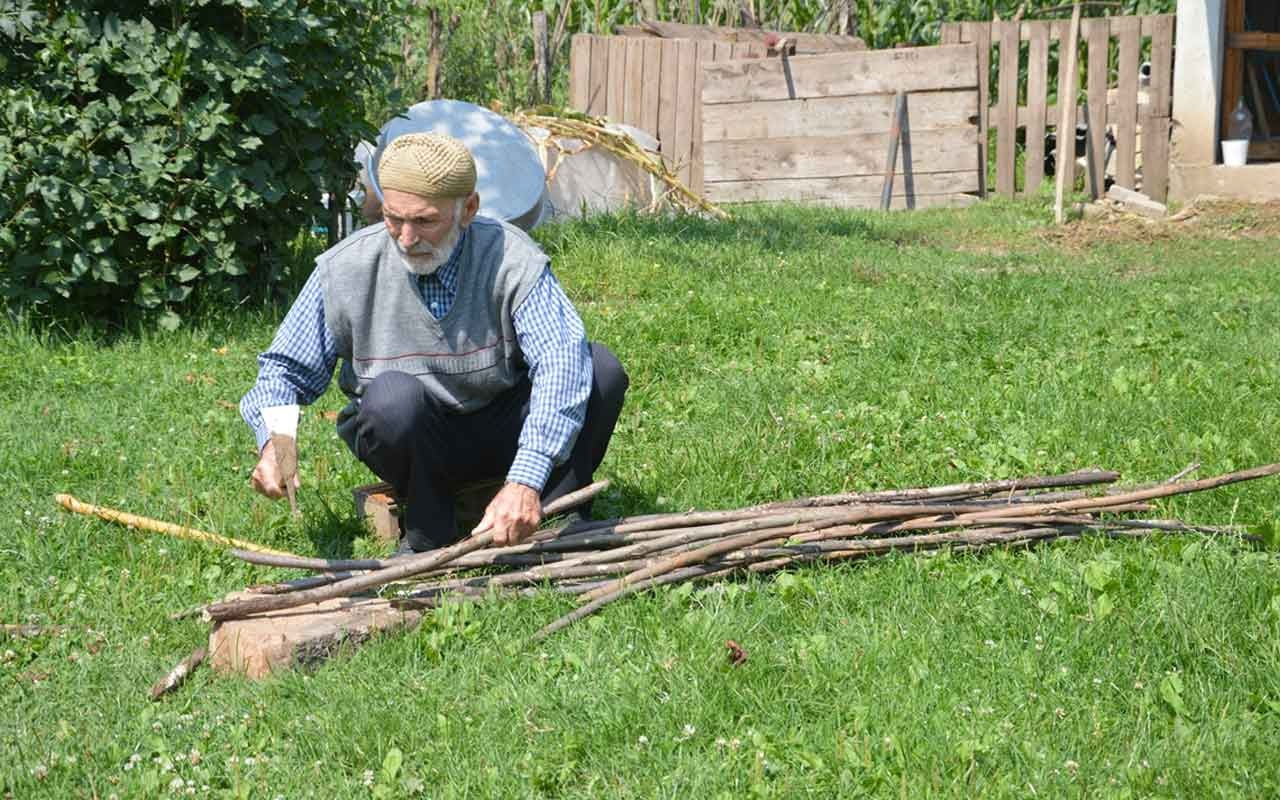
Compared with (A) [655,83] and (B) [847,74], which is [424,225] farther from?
(A) [655,83]

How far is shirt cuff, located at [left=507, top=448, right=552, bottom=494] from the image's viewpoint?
3748mm

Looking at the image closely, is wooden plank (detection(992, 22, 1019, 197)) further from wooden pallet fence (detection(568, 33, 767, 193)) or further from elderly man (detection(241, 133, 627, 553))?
elderly man (detection(241, 133, 627, 553))

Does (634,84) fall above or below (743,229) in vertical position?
above

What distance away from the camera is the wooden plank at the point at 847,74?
1404 centimetres

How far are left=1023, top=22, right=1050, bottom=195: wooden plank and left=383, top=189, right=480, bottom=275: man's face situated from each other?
11.3 metres

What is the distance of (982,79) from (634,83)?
12.8 feet

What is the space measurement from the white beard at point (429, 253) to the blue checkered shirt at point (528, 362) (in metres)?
0.09

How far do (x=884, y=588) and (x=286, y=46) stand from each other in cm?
522

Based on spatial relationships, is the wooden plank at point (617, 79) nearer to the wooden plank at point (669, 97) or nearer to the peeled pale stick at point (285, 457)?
the wooden plank at point (669, 97)

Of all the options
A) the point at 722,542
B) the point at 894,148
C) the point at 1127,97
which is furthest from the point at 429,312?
the point at 1127,97

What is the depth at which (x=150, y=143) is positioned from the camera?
7246 millimetres

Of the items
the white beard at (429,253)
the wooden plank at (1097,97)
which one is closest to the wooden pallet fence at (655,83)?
the wooden plank at (1097,97)

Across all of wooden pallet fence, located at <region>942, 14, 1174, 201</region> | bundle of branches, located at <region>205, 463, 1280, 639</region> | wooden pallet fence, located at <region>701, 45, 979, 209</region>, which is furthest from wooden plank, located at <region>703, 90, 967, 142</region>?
Answer: bundle of branches, located at <region>205, 463, 1280, 639</region>

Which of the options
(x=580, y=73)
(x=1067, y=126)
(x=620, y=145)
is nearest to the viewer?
(x=620, y=145)
